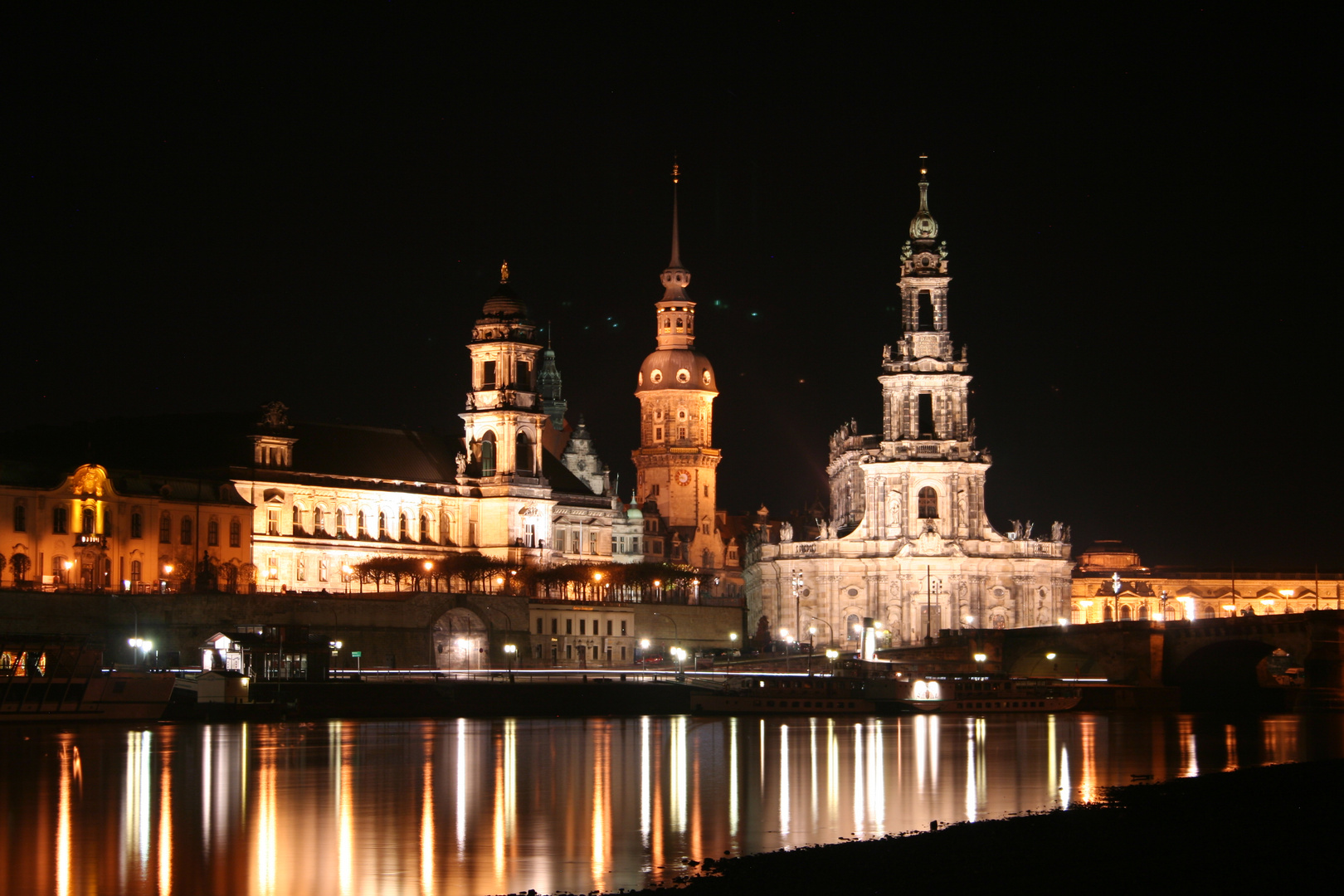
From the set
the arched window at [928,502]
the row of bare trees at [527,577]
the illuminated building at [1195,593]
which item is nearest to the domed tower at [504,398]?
the row of bare trees at [527,577]

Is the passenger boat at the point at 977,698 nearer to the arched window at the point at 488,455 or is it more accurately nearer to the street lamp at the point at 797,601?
the street lamp at the point at 797,601

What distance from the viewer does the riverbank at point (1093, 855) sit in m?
34.8

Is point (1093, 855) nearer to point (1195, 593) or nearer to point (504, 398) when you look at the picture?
point (504, 398)

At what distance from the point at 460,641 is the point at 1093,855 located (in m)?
78.5

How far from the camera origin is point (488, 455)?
136m

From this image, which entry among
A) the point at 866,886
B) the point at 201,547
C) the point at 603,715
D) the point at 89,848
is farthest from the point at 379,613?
the point at 866,886

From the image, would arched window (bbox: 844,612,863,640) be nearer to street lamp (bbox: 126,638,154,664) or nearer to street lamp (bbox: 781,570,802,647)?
street lamp (bbox: 781,570,802,647)

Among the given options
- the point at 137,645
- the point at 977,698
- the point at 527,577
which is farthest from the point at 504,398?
the point at 977,698

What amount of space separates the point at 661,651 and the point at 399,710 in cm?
4265

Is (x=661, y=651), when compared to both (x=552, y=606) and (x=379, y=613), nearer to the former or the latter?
(x=552, y=606)

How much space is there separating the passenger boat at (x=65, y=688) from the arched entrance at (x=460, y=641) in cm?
3047

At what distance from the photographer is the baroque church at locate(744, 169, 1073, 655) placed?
465ft

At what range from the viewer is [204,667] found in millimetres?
93062

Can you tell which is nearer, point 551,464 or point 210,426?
point 210,426
